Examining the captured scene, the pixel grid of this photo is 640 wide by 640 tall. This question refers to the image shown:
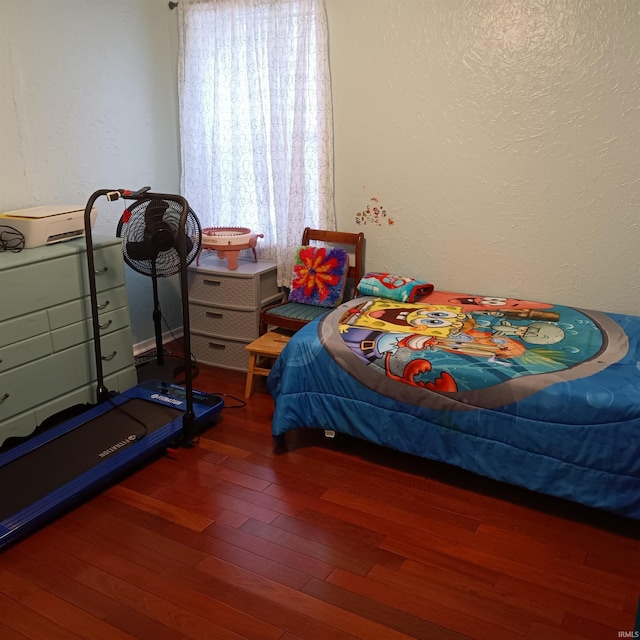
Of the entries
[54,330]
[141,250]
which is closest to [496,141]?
[141,250]

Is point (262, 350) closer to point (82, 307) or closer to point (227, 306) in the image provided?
point (227, 306)

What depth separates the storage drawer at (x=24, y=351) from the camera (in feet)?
8.87

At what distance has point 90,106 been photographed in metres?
3.54

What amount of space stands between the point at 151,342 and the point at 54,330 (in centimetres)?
120

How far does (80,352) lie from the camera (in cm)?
306

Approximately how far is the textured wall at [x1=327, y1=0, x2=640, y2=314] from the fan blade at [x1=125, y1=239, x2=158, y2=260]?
4.02 ft

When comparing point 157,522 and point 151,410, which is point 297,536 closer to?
point 157,522

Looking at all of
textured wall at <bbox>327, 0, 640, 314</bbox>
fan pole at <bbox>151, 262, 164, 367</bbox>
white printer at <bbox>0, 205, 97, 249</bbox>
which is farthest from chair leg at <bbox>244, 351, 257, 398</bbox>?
white printer at <bbox>0, 205, 97, 249</bbox>

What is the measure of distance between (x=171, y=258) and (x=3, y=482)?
1.33 metres

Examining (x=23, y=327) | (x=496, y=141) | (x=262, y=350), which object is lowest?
(x=262, y=350)

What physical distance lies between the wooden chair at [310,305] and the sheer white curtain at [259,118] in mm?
87

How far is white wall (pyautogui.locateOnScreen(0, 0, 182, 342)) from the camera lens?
3.16 m

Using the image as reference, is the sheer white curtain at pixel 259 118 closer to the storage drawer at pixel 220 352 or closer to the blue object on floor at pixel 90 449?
the storage drawer at pixel 220 352

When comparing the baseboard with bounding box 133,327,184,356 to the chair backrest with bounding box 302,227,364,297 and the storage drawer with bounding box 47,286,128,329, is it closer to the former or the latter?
the storage drawer with bounding box 47,286,128,329
